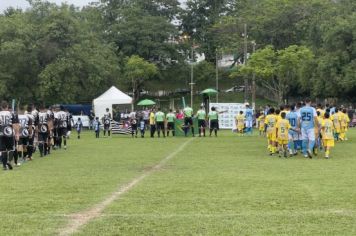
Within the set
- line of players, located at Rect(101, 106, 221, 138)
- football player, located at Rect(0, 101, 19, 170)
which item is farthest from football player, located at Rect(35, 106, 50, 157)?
line of players, located at Rect(101, 106, 221, 138)

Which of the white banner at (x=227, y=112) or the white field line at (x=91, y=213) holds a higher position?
the white banner at (x=227, y=112)

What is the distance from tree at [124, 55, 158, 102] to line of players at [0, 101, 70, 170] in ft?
111

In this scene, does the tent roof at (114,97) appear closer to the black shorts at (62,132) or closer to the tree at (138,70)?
the tree at (138,70)

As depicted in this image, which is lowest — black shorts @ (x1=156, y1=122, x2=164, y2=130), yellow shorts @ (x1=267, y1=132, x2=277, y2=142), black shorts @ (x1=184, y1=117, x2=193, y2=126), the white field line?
the white field line

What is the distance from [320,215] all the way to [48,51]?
1571 inches

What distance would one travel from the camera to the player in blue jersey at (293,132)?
19.4 metres

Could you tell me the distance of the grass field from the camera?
7.71 m

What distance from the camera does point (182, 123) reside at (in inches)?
1320

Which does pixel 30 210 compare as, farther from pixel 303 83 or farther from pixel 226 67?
pixel 226 67

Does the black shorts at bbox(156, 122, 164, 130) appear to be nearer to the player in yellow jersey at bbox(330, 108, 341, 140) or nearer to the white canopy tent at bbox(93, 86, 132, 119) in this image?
the white canopy tent at bbox(93, 86, 132, 119)

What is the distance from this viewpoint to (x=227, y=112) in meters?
39.4

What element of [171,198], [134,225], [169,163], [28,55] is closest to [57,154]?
[169,163]

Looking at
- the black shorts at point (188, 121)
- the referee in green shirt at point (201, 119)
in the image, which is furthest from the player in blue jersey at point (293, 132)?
the black shorts at point (188, 121)

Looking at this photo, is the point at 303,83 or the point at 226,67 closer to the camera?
the point at 303,83
